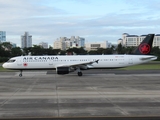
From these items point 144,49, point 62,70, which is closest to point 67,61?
point 62,70

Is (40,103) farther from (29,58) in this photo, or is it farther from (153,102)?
(29,58)

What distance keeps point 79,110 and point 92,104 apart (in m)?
1.73

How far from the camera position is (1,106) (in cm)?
1293

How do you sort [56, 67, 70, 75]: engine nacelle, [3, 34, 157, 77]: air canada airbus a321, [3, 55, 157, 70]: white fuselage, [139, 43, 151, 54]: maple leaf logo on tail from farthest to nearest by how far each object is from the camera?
[139, 43, 151, 54]: maple leaf logo on tail < [3, 55, 157, 70]: white fuselage < [3, 34, 157, 77]: air canada airbus a321 < [56, 67, 70, 75]: engine nacelle

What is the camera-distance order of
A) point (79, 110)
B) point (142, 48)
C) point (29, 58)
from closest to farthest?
point (79, 110) < point (29, 58) < point (142, 48)

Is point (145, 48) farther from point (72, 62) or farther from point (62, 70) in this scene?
point (62, 70)

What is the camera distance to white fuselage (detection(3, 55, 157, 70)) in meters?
35.8

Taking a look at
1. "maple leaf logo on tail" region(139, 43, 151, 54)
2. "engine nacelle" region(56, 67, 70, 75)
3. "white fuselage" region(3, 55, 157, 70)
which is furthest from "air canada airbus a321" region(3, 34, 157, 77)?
"maple leaf logo on tail" region(139, 43, 151, 54)

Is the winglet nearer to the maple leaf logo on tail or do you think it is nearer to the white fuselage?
the maple leaf logo on tail

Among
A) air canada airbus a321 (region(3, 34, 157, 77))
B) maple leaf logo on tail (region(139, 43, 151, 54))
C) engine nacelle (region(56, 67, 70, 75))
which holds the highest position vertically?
maple leaf logo on tail (region(139, 43, 151, 54))

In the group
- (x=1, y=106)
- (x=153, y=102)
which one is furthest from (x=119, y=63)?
(x=1, y=106)

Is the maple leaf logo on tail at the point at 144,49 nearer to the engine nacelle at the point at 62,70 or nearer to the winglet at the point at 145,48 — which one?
the winglet at the point at 145,48

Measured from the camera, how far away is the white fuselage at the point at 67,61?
1409 inches

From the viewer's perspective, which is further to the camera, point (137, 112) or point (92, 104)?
point (92, 104)
